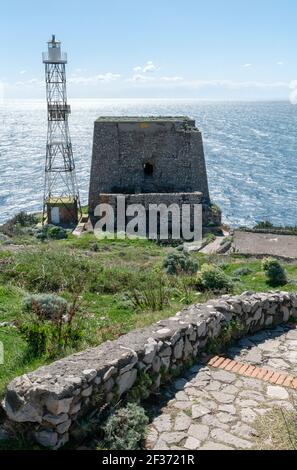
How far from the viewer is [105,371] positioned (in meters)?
5.62

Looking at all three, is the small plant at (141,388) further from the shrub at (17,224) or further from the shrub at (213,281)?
the shrub at (17,224)

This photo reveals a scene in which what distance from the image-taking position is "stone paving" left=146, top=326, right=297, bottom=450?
5.48 metres

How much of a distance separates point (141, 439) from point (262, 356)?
324 centimetres

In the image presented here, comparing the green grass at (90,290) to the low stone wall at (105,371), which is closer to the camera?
the low stone wall at (105,371)

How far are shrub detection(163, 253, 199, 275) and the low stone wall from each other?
21.4ft

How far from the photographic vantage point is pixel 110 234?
87.4 feet

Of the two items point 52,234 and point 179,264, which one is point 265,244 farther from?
point 179,264

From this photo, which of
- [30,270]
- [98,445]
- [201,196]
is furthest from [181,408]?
[201,196]

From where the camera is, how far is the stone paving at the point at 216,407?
5.48 m

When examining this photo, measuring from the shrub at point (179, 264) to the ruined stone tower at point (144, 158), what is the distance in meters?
15.2

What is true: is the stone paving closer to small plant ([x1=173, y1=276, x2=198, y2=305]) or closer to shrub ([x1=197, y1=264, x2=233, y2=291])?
small plant ([x1=173, y1=276, x2=198, y2=305])

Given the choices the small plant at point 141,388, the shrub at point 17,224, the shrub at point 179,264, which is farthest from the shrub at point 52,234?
the small plant at point 141,388

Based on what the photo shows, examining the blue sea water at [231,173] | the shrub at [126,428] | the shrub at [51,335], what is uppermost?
the shrub at [51,335]
